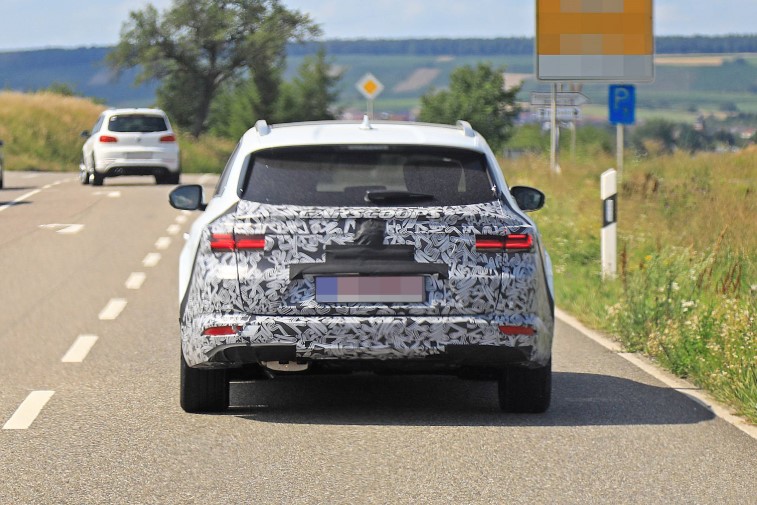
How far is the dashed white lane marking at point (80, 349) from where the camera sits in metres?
9.75

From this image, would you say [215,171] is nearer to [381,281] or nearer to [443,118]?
[381,281]

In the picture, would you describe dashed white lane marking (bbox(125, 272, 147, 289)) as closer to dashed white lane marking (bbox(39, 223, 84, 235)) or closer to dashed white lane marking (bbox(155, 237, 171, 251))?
dashed white lane marking (bbox(155, 237, 171, 251))

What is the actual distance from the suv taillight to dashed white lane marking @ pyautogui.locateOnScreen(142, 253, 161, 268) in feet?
32.7

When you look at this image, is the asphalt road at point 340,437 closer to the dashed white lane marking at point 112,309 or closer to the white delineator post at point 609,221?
the dashed white lane marking at point 112,309

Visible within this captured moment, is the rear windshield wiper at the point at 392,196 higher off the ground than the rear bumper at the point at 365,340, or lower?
higher

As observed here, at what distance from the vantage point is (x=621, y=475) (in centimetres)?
620

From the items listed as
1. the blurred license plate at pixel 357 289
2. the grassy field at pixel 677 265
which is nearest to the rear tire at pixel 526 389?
the blurred license plate at pixel 357 289

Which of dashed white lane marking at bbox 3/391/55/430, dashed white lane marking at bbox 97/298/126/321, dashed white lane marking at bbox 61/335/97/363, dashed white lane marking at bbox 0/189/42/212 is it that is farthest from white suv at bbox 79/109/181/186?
dashed white lane marking at bbox 3/391/55/430

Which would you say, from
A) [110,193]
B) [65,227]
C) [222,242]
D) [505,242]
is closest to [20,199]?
[110,193]

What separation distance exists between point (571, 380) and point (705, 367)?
799 mm

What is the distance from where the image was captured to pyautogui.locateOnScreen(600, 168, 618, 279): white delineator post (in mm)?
13664

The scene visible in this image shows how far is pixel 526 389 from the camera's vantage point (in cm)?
761

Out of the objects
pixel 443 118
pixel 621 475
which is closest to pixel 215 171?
pixel 621 475

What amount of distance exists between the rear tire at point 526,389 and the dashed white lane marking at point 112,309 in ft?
16.8
